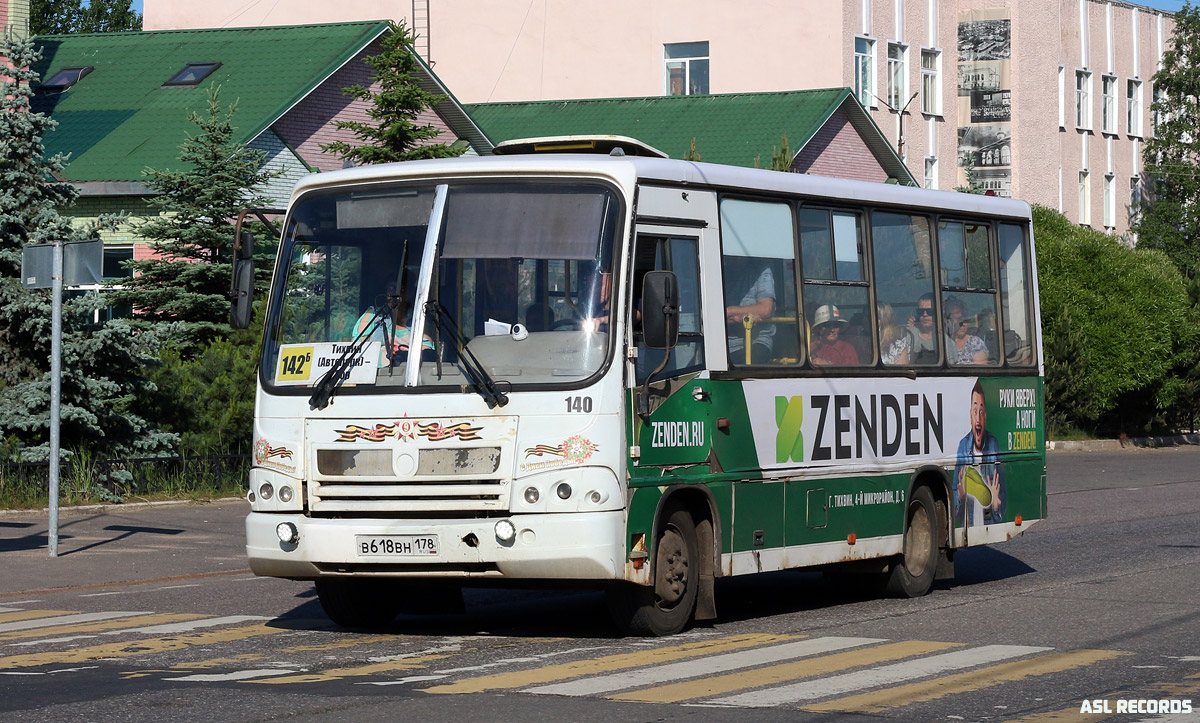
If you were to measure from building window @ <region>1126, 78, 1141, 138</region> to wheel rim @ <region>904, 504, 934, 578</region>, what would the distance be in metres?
61.1

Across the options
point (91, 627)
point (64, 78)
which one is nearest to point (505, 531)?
point (91, 627)

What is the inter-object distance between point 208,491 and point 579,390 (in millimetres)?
12745

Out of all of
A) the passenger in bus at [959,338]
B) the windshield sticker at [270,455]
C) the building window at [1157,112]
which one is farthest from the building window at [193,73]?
the building window at [1157,112]

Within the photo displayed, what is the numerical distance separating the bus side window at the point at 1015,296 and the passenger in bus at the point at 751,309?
11.9 ft

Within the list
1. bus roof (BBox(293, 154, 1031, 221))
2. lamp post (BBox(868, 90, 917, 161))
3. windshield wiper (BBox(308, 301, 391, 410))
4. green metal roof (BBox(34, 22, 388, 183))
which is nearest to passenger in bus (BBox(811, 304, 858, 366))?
bus roof (BBox(293, 154, 1031, 221))

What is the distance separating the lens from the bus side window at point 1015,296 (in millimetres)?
15391

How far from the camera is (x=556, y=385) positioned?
10664 mm

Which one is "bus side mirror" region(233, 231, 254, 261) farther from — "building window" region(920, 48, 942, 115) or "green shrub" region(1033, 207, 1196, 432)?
"building window" region(920, 48, 942, 115)

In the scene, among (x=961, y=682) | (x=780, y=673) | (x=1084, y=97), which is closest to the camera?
(x=961, y=682)

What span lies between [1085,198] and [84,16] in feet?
148

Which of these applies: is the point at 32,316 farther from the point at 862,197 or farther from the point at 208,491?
the point at 862,197

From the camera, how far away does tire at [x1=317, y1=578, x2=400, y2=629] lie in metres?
11.9

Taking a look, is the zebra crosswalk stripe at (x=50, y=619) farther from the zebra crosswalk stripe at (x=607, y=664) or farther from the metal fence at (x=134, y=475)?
the metal fence at (x=134, y=475)

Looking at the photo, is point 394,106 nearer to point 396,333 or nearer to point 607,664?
point 396,333
